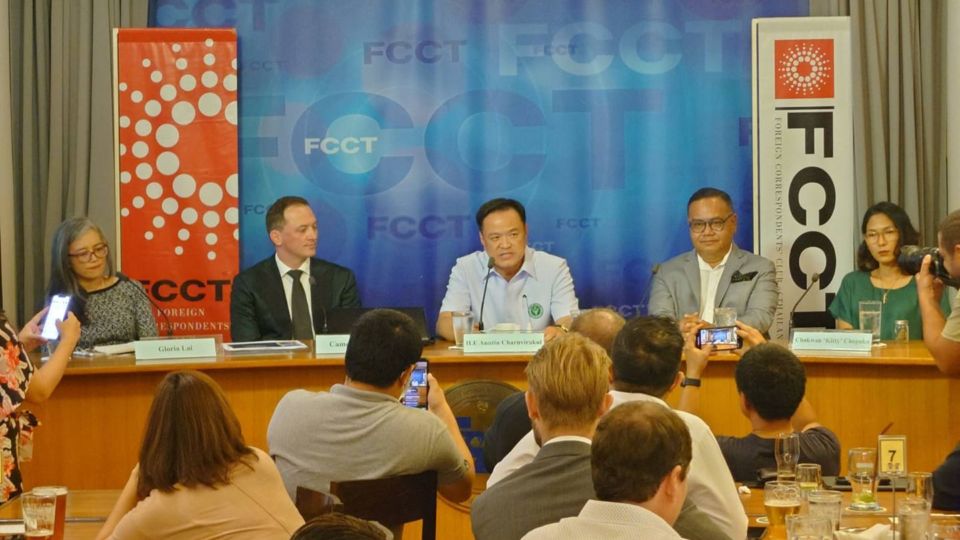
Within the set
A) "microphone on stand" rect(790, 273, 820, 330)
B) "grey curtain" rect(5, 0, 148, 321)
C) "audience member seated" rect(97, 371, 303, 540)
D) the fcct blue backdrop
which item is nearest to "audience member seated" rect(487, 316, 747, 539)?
"audience member seated" rect(97, 371, 303, 540)

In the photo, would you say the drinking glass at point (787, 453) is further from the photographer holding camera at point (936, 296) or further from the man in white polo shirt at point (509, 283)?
the man in white polo shirt at point (509, 283)

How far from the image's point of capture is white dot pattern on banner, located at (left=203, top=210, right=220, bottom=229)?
661cm

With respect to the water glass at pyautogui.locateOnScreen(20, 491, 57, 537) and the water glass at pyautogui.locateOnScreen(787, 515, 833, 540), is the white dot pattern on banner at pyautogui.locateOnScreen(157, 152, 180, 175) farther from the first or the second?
the water glass at pyautogui.locateOnScreen(787, 515, 833, 540)

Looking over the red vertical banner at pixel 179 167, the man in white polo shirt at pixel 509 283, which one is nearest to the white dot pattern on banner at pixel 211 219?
the red vertical banner at pixel 179 167

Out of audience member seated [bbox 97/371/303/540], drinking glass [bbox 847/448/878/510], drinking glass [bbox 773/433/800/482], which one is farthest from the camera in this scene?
drinking glass [bbox 773/433/800/482]

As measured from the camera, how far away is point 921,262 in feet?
16.7

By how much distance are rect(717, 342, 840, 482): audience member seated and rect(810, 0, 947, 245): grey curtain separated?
10.7 feet

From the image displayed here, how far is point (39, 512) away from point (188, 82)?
13.1ft

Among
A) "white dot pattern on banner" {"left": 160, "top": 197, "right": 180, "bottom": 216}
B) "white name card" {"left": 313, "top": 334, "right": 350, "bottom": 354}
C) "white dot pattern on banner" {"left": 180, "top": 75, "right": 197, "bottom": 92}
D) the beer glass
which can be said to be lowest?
the beer glass

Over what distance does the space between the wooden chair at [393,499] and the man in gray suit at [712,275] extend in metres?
2.84

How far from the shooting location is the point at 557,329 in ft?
Answer: 17.9

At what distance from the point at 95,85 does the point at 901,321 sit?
413 centimetres

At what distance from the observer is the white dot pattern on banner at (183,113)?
6.55 metres

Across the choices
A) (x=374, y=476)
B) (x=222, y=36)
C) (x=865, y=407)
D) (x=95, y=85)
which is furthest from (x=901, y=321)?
(x=95, y=85)
